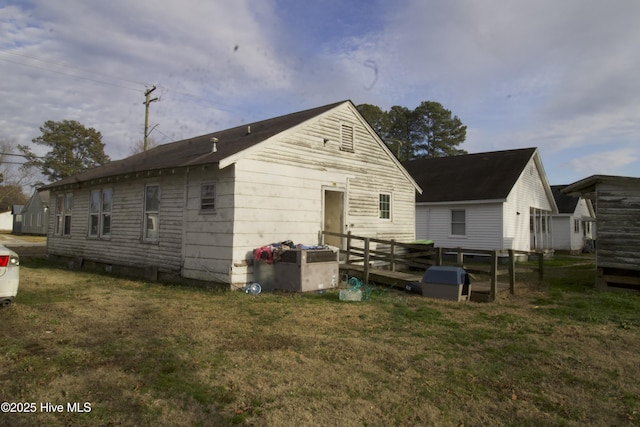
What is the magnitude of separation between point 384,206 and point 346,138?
126 inches

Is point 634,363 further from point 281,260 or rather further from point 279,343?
point 281,260

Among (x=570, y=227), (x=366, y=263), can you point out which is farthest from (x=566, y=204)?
(x=366, y=263)

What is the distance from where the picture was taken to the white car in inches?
292

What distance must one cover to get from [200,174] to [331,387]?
335 inches

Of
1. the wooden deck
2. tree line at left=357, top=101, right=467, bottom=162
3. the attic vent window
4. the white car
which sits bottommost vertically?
the wooden deck

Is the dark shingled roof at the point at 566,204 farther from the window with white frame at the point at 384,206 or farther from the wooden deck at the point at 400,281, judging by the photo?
the wooden deck at the point at 400,281

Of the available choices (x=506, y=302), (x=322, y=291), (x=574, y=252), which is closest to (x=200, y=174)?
(x=322, y=291)

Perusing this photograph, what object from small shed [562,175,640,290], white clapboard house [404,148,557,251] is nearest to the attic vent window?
small shed [562,175,640,290]

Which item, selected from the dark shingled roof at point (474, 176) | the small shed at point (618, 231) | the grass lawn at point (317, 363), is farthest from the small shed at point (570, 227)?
the grass lawn at point (317, 363)

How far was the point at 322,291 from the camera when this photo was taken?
10.9 metres

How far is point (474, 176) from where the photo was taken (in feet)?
78.4

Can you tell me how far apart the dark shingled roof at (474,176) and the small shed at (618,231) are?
8.53 metres

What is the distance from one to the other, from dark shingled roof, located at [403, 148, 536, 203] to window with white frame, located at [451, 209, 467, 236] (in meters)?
0.82

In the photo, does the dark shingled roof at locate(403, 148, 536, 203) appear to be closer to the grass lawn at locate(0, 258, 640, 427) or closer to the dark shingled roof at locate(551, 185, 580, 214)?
the dark shingled roof at locate(551, 185, 580, 214)
